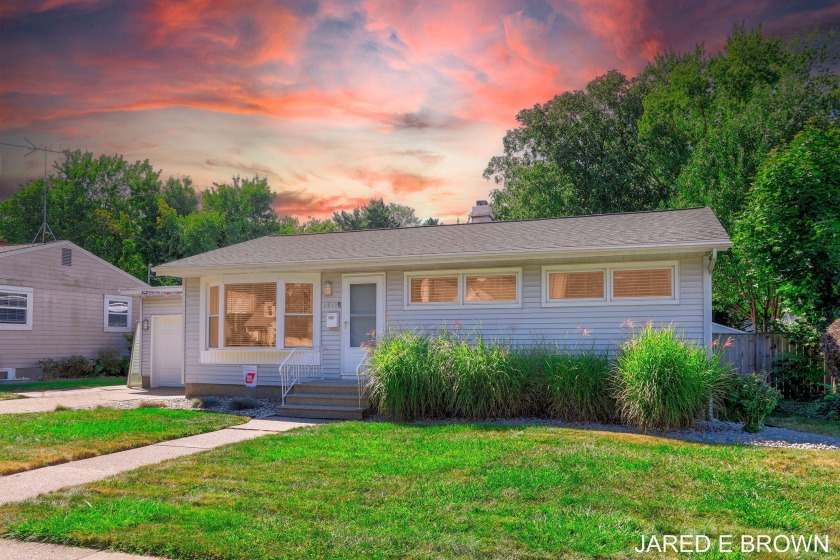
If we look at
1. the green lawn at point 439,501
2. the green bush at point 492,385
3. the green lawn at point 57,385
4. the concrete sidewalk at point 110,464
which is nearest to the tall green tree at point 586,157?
the green bush at point 492,385

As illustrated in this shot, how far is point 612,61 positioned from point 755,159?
11333 millimetres

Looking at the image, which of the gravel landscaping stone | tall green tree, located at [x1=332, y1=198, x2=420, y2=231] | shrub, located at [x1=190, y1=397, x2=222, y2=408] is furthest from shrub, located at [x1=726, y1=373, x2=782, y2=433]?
tall green tree, located at [x1=332, y1=198, x2=420, y2=231]

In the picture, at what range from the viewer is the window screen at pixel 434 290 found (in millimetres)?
10984

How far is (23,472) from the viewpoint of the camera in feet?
19.4

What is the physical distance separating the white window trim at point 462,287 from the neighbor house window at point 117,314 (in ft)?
46.2

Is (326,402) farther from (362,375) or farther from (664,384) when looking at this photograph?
(664,384)

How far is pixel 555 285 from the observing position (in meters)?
10.4

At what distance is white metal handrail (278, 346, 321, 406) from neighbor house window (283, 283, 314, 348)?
17cm

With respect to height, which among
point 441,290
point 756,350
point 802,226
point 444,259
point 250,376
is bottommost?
point 250,376

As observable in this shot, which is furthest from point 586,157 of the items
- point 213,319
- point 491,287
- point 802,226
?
point 213,319

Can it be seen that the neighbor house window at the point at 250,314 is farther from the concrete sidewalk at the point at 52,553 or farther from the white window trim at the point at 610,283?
the concrete sidewalk at the point at 52,553

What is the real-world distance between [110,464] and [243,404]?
4440mm

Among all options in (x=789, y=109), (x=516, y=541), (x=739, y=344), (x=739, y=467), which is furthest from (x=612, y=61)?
(x=516, y=541)

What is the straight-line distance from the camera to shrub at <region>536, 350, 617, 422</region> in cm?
863
